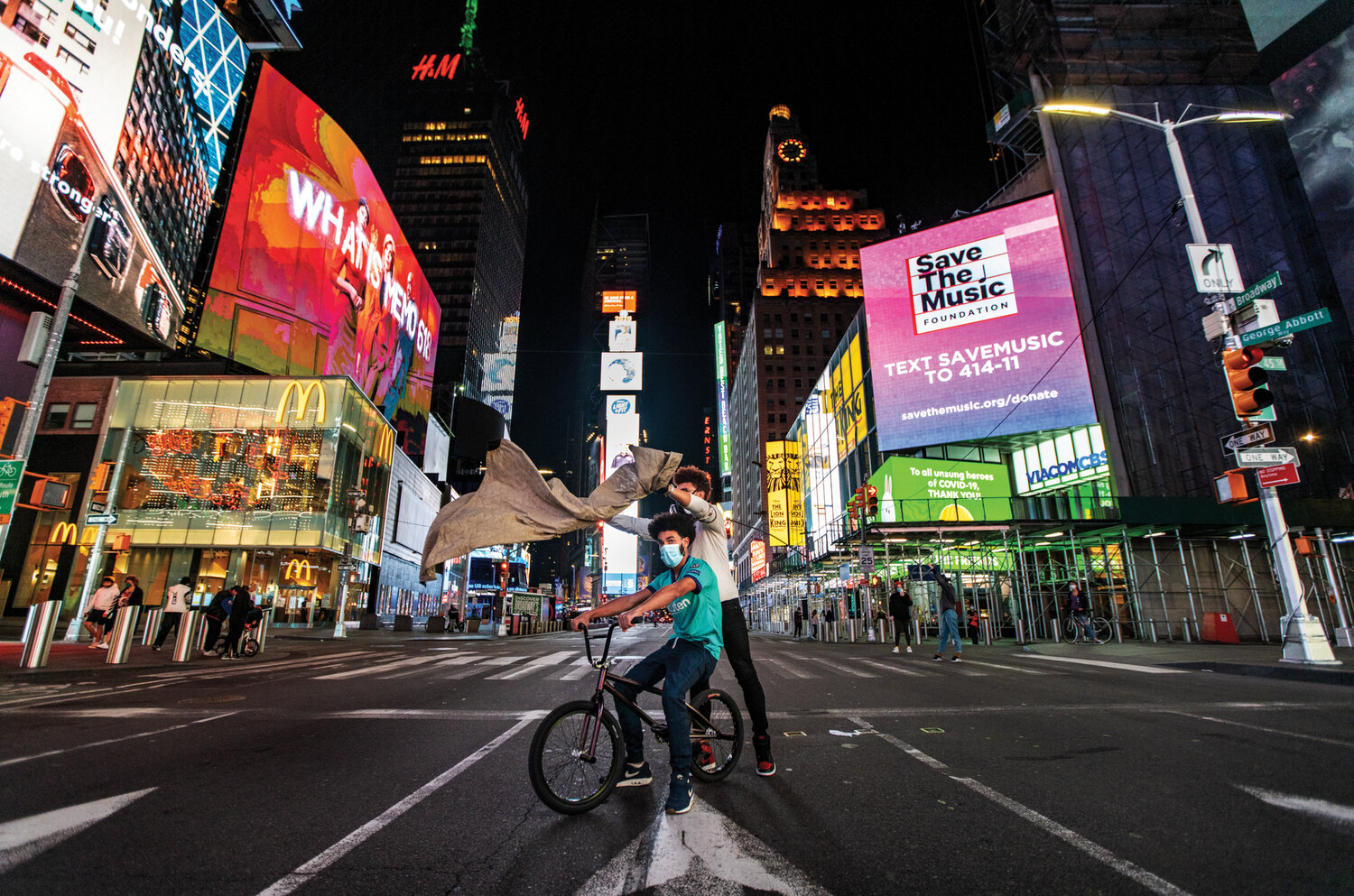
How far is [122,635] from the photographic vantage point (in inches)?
521

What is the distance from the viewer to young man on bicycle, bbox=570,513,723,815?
13.2 ft

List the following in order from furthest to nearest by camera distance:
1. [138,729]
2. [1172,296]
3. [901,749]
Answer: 1. [1172,296]
2. [138,729]
3. [901,749]

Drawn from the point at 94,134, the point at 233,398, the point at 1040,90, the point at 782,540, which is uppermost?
the point at 1040,90

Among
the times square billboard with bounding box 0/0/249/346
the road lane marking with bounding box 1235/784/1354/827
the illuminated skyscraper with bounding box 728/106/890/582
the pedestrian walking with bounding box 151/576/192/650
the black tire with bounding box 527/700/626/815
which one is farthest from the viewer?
the illuminated skyscraper with bounding box 728/106/890/582

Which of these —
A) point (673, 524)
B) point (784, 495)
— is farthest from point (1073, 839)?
point (784, 495)

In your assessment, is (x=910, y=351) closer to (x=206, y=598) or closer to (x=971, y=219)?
(x=971, y=219)

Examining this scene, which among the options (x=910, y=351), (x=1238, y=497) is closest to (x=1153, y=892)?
(x=1238, y=497)

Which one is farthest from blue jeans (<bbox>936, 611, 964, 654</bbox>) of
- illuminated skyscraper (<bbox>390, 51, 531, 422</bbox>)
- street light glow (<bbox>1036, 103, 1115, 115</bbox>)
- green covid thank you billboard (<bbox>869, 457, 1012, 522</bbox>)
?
illuminated skyscraper (<bbox>390, 51, 531, 422</bbox>)

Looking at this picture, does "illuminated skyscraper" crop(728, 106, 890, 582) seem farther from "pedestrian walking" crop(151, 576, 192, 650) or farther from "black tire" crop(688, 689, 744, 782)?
"black tire" crop(688, 689, 744, 782)

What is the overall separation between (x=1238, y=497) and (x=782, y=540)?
3772cm

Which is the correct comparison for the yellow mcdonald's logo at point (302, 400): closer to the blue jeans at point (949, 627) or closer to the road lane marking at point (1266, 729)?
the blue jeans at point (949, 627)

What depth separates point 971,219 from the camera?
1296 inches

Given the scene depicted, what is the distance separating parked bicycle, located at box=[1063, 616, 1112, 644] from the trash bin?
108 inches

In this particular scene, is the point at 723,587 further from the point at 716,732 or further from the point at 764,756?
the point at 764,756
